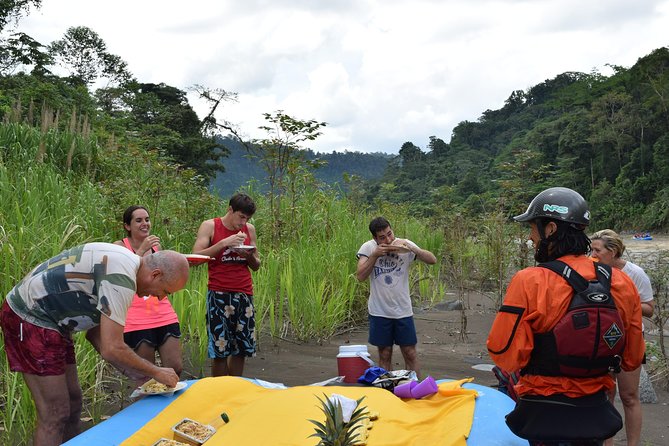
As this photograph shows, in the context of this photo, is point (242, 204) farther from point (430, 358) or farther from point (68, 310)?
point (430, 358)

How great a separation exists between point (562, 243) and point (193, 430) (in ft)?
7.80

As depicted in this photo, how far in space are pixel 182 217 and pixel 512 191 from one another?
4531mm

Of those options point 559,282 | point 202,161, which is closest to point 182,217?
point 559,282

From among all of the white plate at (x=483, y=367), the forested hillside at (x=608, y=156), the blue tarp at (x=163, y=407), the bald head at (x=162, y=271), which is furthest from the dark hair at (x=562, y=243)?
the forested hillside at (x=608, y=156)

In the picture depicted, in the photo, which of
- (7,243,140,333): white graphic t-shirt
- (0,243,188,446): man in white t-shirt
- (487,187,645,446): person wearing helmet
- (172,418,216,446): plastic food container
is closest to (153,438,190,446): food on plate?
(172,418,216,446): plastic food container

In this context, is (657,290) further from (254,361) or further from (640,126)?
(640,126)

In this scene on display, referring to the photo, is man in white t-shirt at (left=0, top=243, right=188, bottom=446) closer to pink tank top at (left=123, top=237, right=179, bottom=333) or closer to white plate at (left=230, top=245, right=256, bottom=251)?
pink tank top at (left=123, top=237, right=179, bottom=333)

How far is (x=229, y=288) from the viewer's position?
5.30 meters

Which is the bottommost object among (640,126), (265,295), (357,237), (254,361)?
(254,361)

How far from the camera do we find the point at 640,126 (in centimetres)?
3891

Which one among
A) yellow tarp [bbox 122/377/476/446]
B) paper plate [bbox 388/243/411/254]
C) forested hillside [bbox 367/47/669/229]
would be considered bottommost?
yellow tarp [bbox 122/377/476/446]

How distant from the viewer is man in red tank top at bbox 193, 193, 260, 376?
5.28m

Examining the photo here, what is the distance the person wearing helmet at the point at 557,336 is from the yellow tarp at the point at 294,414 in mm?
1013

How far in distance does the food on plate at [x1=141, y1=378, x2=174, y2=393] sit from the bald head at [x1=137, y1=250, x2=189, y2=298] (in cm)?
Result: 104
